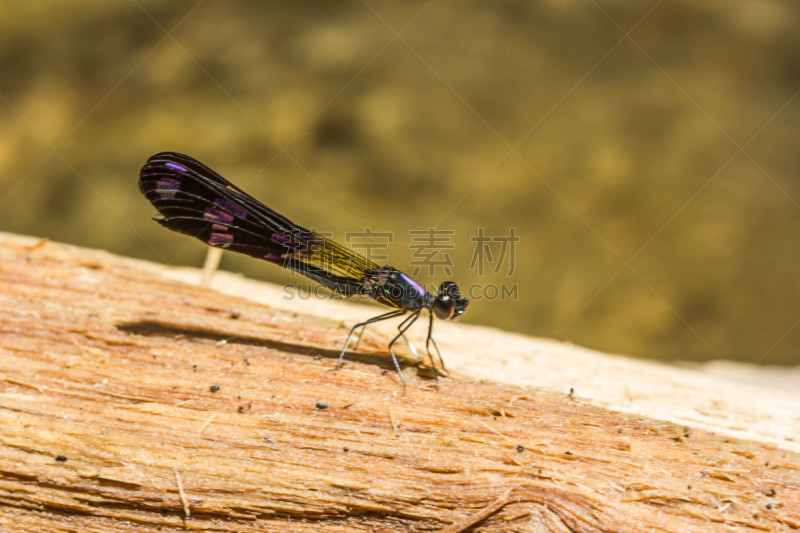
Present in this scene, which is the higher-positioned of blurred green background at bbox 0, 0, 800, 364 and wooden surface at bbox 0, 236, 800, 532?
blurred green background at bbox 0, 0, 800, 364

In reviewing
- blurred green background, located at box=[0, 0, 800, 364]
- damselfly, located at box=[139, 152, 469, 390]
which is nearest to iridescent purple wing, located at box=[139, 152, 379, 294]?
damselfly, located at box=[139, 152, 469, 390]

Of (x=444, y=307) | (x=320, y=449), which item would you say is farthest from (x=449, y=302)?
(x=320, y=449)

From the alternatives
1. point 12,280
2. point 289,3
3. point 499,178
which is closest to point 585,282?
point 499,178

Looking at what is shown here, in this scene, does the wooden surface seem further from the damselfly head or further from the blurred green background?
the blurred green background

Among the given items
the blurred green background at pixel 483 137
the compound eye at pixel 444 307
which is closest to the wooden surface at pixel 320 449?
the compound eye at pixel 444 307

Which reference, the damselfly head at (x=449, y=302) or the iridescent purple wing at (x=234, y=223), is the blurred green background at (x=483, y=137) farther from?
the damselfly head at (x=449, y=302)
